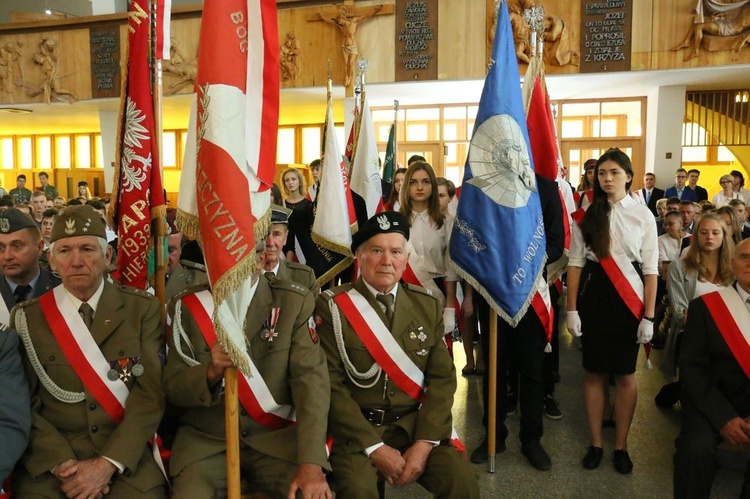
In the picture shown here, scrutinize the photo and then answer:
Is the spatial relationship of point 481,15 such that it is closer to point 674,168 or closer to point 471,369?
point 674,168

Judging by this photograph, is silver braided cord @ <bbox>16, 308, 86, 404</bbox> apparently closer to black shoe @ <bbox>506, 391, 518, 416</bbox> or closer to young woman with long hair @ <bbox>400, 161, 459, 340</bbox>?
young woman with long hair @ <bbox>400, 161, 459, 340</bbox>

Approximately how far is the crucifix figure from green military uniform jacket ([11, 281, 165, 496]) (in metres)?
8.81

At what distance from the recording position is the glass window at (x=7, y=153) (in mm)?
17141

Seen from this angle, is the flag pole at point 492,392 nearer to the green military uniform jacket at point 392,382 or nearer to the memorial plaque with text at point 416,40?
the green military uniform jacket at point 392,382

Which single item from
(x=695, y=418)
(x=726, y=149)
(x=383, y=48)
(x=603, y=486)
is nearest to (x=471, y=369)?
(x=603, y=486)

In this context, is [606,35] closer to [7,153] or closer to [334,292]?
[334,292]

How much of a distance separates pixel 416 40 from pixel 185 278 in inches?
320

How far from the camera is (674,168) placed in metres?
10.1

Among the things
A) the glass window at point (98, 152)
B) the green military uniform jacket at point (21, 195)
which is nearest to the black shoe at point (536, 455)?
the green military uniform jacket at point (21, 195)

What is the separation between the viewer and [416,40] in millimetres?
10039

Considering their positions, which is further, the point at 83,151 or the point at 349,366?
the point at 83,151

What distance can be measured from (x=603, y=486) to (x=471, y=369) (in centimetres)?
186

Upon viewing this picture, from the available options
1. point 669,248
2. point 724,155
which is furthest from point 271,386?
point 724,155

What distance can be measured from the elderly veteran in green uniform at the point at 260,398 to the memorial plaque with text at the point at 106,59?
11.0 meters
